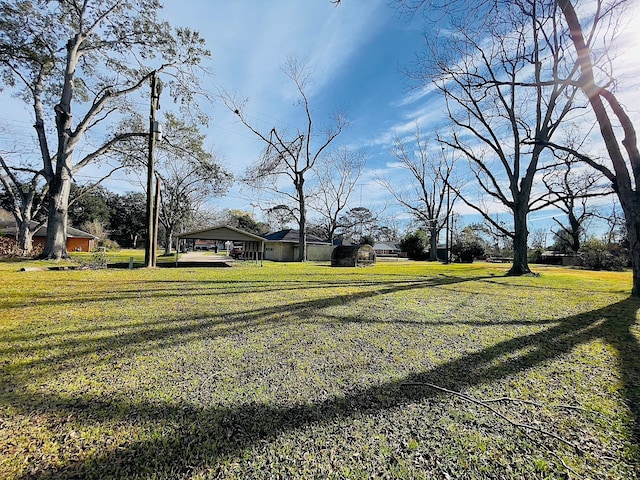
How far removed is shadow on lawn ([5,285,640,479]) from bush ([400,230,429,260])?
3303 centimetres

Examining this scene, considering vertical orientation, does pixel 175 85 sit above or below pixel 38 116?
above

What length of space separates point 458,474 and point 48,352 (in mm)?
3524

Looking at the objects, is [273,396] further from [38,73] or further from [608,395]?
[38,73]

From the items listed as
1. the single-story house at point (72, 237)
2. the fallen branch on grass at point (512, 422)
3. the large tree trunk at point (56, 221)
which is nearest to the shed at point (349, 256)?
the large tree trunk at point (56, 221)

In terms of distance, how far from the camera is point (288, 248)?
28312 millimetres

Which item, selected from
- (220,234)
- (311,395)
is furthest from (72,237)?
(311,395)

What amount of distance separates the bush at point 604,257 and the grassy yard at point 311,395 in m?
21.5

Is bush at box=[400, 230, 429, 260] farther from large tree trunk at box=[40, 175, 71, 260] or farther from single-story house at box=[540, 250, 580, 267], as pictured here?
large tree trunk at box=[40, 175, 71, 260]

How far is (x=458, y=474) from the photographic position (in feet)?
4.67

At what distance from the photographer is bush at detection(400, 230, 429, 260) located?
34.8 m

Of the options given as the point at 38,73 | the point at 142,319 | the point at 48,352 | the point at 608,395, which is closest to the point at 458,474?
the point at 608,395

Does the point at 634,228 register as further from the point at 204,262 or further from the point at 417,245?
the point at 417,245

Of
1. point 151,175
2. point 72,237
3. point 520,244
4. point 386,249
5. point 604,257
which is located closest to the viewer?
point 151,175

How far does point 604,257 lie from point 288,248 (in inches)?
955
